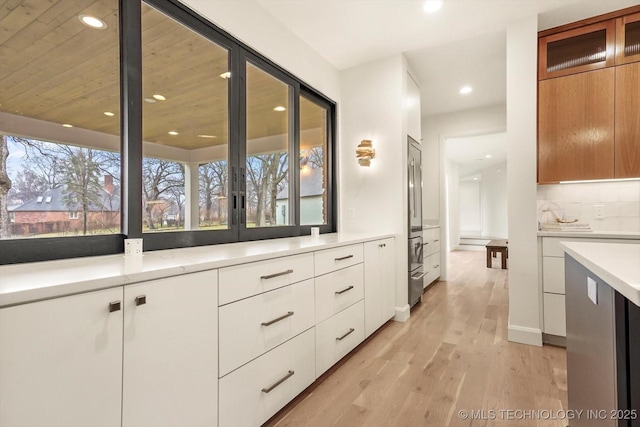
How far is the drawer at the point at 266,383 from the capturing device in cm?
131

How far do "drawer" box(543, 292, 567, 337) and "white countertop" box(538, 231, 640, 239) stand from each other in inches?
19.4

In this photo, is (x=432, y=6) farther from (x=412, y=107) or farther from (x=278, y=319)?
(x=278, y=319)

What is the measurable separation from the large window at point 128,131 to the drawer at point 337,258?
670 millimetres

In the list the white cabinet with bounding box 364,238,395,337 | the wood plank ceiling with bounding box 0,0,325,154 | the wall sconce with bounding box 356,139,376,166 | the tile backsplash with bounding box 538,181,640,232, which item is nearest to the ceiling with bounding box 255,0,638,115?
the wood plank ceiling with bounding box 0,0,325,154

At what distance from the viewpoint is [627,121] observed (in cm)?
241

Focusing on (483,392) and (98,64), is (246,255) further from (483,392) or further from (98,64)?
(483,392)

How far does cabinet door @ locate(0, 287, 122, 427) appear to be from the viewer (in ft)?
2.45

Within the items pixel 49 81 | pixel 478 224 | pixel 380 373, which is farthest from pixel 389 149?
pixel 478 224

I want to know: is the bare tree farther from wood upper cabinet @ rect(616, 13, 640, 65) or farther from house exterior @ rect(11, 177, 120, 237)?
wood upper cabinet @ rect(616, 13, 640, 65)

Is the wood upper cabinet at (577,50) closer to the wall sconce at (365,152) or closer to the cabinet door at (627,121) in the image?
the cabinet door at (627,121)

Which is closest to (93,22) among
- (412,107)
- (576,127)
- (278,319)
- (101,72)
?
(101,72)

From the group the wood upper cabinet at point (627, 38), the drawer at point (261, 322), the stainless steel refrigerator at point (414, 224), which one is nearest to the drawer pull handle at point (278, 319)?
the drawer at point (261, 322)

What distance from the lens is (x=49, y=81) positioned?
1.41 m

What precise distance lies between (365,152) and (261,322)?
2.19 metres
